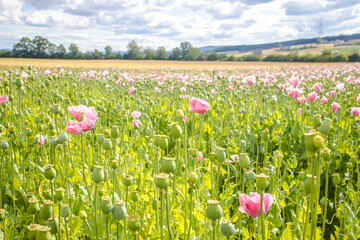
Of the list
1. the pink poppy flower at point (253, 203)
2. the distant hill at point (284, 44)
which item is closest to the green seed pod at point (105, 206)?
the pink poppy flower at point (253, 203)

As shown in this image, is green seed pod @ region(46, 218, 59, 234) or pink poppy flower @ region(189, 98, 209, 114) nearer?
green seed pod @ region(46, 218, 59, 234)

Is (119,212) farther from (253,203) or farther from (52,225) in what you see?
(253,203)

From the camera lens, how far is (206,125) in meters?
4.34

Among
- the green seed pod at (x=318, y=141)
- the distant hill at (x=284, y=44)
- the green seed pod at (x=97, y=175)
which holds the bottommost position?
the green seed pod at (x=97, y=175)

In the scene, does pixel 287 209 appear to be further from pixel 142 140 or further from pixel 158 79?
pixel 158 79

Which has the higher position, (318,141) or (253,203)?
(318,141)

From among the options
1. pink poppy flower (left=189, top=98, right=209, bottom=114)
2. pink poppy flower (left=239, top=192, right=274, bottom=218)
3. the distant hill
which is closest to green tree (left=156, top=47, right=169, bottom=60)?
the distant hill

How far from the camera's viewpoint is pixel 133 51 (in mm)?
59688

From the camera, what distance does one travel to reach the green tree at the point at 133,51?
2280 inches

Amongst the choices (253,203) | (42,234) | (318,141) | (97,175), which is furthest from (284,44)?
(42,234)

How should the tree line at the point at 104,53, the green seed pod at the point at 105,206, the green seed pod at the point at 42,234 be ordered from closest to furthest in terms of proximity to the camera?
the green seed pod at the point at 42,234 → the green seed pod at the point at 105,206 → the tree line at the point at 104,53

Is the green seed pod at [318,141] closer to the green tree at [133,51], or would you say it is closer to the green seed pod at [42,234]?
the green seed pod at [42,234]

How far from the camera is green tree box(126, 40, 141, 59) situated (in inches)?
2280

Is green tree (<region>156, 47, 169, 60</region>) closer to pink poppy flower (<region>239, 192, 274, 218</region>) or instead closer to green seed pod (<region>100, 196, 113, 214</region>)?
pink poppy flower (<region>239, 192, 274, 218</region>)
